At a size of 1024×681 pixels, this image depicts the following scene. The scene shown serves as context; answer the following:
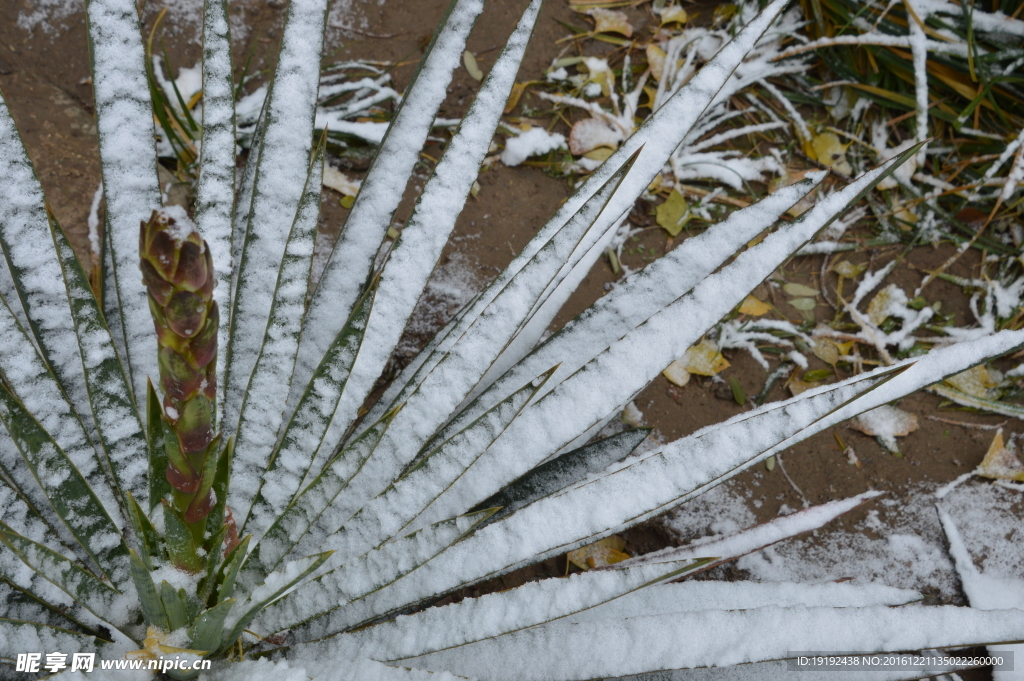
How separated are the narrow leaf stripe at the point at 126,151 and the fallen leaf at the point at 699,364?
935mm

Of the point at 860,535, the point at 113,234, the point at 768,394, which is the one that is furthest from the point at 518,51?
the point at 860,535

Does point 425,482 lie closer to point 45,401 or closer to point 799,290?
point 45,401

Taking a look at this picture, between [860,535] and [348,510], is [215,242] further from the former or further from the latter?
[860,535]

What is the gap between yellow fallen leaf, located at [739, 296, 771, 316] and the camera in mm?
1479

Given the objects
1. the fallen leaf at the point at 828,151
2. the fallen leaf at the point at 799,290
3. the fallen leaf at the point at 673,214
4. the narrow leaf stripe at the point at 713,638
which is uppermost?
the fallen leaf at the point at 828,151

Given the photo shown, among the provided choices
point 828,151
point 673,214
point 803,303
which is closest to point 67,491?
point 673,214

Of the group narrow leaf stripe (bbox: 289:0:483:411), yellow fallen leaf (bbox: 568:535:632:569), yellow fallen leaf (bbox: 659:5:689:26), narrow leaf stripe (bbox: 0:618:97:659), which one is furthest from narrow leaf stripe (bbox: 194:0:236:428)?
yellow fallen leaf (bbox: 659:5:689:26)

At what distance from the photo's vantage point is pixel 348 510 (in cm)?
76

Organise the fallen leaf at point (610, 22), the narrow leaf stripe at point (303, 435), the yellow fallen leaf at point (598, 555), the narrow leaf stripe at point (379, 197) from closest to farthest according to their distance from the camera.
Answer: the narrow leaf stripe at point (303, 435) → the narrow leaf stripe at point (379, 197) → the yellow fallen leaf at point (598, 555) → the fallen leaf at point (610, 22)

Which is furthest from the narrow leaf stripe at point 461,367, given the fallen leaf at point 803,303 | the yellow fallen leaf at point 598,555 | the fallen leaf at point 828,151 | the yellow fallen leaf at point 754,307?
the fallen leaf at point 828,151

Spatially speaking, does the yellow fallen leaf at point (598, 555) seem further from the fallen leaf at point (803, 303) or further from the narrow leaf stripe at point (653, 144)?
the fallen leaf at point (803, 303)

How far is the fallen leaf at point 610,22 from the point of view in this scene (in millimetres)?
1760

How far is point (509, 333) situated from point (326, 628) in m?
0.39

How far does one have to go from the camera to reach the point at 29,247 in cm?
73
